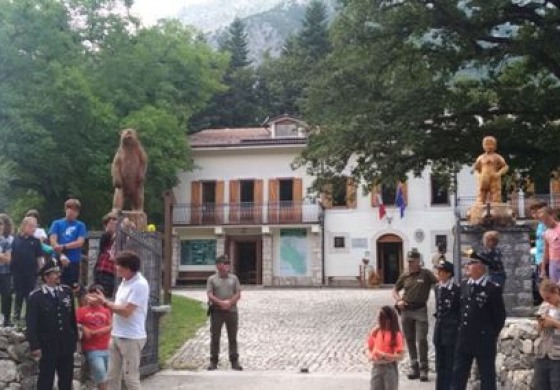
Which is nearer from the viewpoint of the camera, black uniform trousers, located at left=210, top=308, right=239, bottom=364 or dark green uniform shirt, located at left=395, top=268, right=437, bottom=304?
dark green uniform shirt, located at left=395, top=268, right=437, bottom=304

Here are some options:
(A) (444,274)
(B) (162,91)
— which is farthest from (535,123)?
(B) (162,91)

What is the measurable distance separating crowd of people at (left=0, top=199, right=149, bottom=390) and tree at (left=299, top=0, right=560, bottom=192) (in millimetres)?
9834

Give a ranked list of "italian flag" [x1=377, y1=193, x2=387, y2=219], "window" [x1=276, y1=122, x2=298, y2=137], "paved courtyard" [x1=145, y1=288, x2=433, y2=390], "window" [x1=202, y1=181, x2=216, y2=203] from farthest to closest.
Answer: "window" [x1=202, y1=181, x2=216, y2=203] → "window" [x1=276, y1=122, x2=298, y2=137] → "italian flag" [x1=377, y1=193, x2=387, y2=219] → "paved courtyard" [x1=145, y1=288, x2=433, y2=390]

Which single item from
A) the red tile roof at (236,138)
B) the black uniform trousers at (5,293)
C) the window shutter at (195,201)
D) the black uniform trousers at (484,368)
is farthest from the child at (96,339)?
the window shutter at (195,201)

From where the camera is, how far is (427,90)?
18.9 meters

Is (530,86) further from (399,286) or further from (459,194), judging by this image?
(459,194)

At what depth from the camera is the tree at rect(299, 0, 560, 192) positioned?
1833 cm

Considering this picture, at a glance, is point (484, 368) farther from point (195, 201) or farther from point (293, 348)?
point (195, 201)

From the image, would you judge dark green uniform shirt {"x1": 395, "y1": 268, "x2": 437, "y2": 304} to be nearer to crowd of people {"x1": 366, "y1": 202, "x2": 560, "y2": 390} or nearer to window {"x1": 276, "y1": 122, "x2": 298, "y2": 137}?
crowd of people {"x1": 366, "y1": 202, "x2": 560, "y2": 390}

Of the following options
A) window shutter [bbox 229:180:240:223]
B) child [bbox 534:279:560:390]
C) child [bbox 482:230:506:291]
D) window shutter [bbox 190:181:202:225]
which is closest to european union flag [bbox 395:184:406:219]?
window shutter [bbox 229:180:240:223]

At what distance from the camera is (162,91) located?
32281mm

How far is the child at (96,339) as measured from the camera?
27.8ft

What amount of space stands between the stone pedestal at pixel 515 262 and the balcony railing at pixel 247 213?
978 inches

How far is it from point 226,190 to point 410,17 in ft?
73.0
